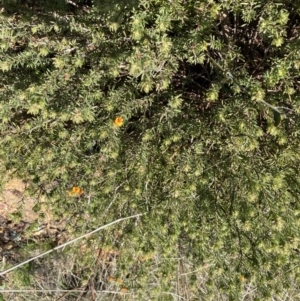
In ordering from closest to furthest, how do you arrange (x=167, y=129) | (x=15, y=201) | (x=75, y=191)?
(x=167, y=129)
(x=75, y=191)
(x=15, y=201)

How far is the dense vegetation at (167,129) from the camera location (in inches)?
125

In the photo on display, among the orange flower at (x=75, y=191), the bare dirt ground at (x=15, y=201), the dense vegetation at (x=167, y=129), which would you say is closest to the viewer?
the dense vegetation at (x=167, y=129)

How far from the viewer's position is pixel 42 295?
4984mm

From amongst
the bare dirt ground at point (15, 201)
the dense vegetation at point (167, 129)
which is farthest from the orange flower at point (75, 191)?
the bare dirt ground at point (15, 201)

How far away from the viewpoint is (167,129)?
3.61m

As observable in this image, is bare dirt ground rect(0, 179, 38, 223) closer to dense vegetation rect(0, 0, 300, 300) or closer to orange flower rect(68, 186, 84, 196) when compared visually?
dense vegetation rect(0, 0, 300, 300)

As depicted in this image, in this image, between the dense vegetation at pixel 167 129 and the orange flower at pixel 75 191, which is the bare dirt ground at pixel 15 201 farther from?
the orange flower at pixel 75 191

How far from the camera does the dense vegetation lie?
10.4 feet

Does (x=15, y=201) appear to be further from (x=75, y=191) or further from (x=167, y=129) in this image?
(x=167, y=129)

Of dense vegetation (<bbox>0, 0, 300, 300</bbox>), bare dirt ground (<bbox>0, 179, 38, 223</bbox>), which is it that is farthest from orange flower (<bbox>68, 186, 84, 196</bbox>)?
bare dirt ground (<bbox>0, 179, 38, 223</bbox>)

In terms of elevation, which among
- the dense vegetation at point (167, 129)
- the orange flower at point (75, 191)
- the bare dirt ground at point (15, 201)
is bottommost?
the bare dirt ground at point (15, 201)

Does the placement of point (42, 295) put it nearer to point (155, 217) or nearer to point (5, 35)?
point (155, 217)

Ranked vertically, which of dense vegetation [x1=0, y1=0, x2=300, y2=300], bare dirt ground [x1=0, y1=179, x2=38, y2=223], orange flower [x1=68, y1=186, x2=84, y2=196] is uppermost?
dense vegetation [x1=0, y1=0, x2=300, y2=300]

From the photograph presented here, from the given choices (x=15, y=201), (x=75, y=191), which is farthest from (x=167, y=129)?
(x=15, y=201)
